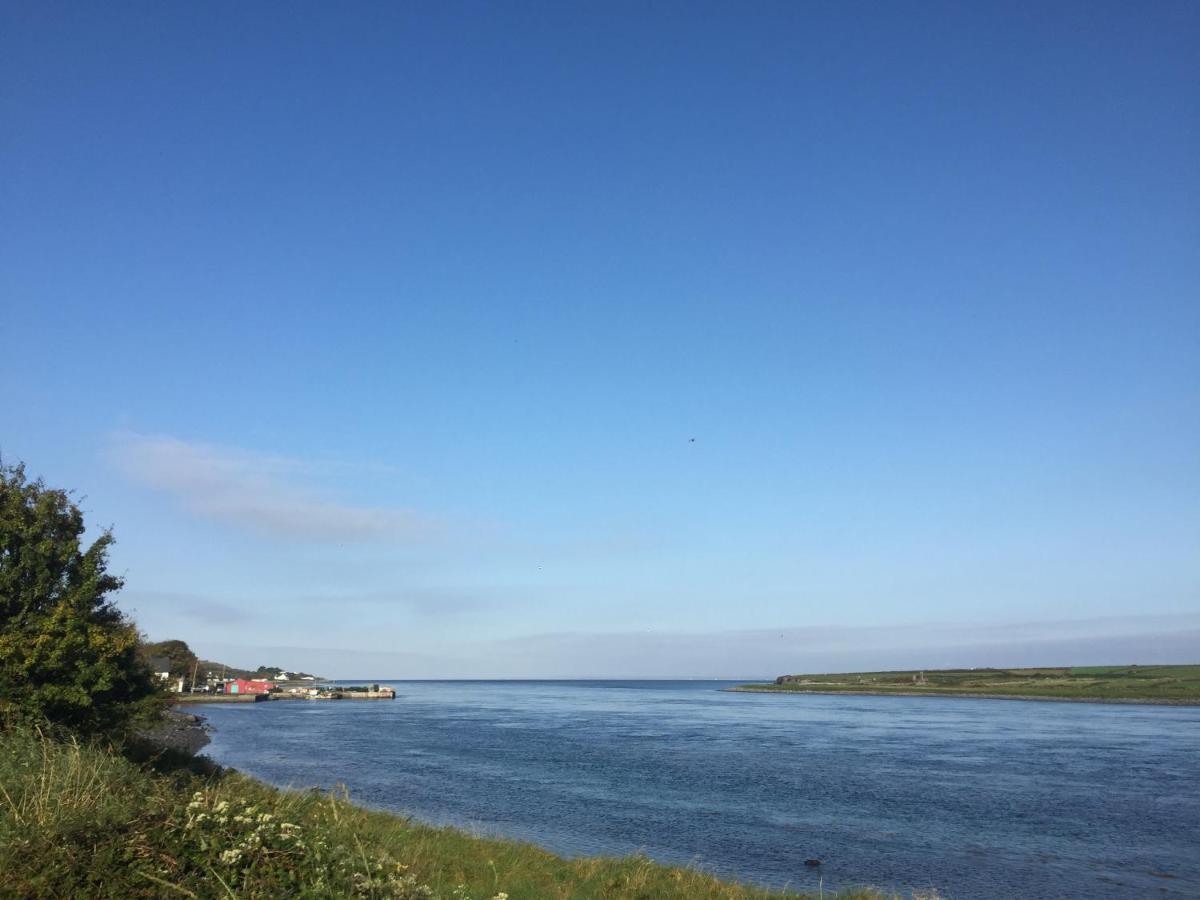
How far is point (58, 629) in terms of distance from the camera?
2202 cm

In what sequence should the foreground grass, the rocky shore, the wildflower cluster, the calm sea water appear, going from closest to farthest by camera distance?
1. the foreground grass
2. the wildflower cluster
3. the calm sea water
4. the rocky shore

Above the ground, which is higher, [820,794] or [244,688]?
[820,794]

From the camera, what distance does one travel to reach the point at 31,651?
69.4 feet

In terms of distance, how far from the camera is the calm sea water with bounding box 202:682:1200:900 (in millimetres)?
29344

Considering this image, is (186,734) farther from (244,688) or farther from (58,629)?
(244,688)

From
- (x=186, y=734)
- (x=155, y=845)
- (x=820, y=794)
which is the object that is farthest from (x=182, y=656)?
(x=155, y=845)

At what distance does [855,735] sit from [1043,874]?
180 feet

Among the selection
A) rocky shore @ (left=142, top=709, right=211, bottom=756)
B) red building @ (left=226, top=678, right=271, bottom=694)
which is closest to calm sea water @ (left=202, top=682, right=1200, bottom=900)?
rocky shore @ (left=142, top=709, right=211, bottom=756)

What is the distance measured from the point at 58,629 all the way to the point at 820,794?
37477 mm

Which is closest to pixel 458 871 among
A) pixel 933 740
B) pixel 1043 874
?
pixel 1043 874

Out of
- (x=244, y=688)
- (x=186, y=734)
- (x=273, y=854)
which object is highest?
(x=273, y=854)

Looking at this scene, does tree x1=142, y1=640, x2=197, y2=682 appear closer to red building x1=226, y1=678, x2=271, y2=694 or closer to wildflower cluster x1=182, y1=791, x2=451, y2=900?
red building x1=226, y1=678, x2=271, y2=694

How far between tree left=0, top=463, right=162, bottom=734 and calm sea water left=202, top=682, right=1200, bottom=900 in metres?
14.1

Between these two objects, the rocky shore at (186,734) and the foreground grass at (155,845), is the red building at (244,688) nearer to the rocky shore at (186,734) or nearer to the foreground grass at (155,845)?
the rocky shore at (186,734)
